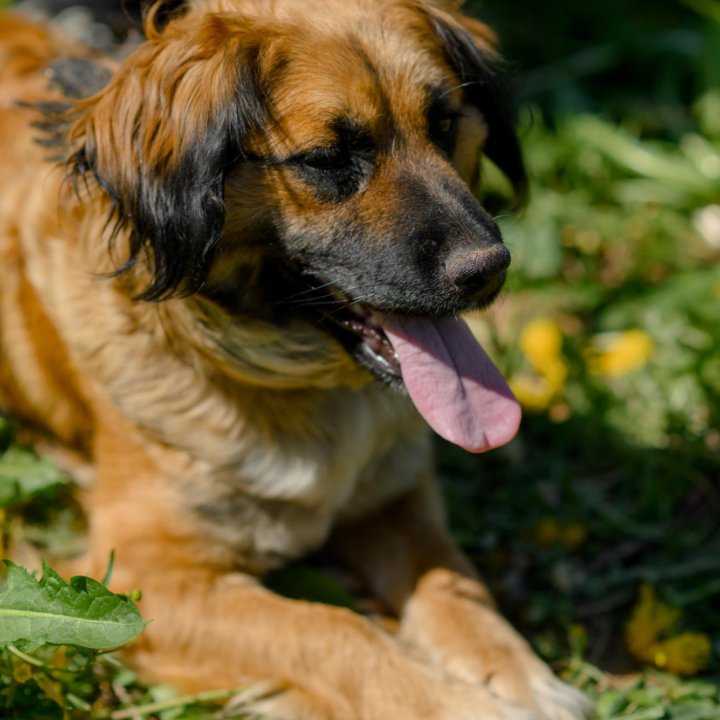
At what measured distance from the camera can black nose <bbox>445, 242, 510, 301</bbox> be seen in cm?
232

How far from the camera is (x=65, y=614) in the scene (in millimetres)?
2121

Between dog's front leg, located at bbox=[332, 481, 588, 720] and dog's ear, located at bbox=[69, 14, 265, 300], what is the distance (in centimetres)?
102

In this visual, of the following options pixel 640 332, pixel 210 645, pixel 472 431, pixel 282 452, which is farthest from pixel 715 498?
pixel 210 645

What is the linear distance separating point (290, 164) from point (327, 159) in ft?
0.26

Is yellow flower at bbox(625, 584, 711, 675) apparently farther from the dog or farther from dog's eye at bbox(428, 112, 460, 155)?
dog's eye at bbox(428, 112, 460, 155)

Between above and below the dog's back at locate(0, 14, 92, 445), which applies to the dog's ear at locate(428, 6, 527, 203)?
above

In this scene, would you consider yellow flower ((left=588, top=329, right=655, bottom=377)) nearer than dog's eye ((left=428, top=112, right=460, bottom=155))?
No

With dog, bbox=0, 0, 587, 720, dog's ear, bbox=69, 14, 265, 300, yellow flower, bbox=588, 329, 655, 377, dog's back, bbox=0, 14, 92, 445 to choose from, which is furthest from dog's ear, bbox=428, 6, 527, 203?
dog's back, bbox=0, 14, 92, 445

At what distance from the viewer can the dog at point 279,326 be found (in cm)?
231

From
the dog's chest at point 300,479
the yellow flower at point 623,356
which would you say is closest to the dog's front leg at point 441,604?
the dog's chest at point 300,479

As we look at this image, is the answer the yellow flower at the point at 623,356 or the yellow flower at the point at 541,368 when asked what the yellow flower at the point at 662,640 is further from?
the yellow flower at the point at 623,356

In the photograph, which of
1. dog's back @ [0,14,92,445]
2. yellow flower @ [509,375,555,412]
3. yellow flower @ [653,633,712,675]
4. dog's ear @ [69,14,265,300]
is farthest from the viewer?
yellow flower @ [509,375,555,412]

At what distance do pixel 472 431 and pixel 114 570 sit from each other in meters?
0.97

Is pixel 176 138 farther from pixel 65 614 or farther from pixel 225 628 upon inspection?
pixel 225 628
